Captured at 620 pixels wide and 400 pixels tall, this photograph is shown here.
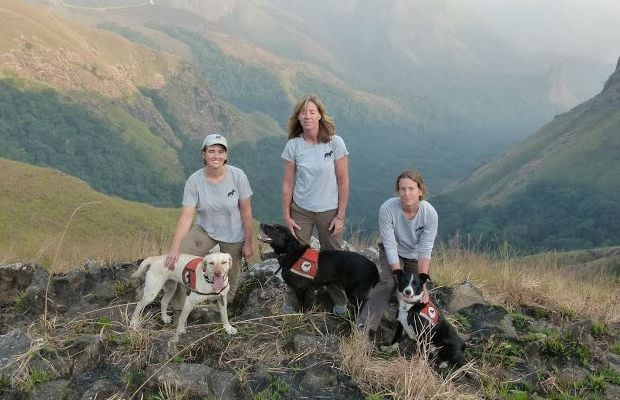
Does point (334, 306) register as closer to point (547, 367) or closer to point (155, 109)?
point (547, 367)

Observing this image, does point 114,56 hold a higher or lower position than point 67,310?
higher

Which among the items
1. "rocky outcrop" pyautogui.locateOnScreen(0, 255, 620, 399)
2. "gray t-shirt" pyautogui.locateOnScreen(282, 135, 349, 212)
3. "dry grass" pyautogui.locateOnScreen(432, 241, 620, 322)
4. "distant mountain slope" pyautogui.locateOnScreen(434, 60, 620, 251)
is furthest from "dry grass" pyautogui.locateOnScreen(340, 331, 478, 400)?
"distant mountain slope" pyautogui.locateOnScreen(434, 60, 620, 251)

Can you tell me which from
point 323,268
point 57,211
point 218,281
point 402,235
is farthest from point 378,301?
point 57,211

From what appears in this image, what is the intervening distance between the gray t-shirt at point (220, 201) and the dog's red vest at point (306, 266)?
0.99 meters

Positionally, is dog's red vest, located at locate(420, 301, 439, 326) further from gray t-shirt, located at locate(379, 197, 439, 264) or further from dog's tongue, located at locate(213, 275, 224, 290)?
dog's tongue, located at locate(213, 275, 224, 290)

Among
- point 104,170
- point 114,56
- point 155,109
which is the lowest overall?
point 104,170

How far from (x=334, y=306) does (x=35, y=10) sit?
19483 centimetres

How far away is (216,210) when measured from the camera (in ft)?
22.0

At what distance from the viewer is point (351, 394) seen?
5137 mm

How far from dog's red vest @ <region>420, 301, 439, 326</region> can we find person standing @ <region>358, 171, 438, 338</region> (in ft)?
1.61

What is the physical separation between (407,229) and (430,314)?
46.1 inches

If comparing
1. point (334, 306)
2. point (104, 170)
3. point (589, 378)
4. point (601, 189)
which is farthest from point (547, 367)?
point (104, 170)

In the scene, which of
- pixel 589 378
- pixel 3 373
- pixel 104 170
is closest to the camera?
pixel 3 373

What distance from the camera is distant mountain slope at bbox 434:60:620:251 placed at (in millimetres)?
114438
